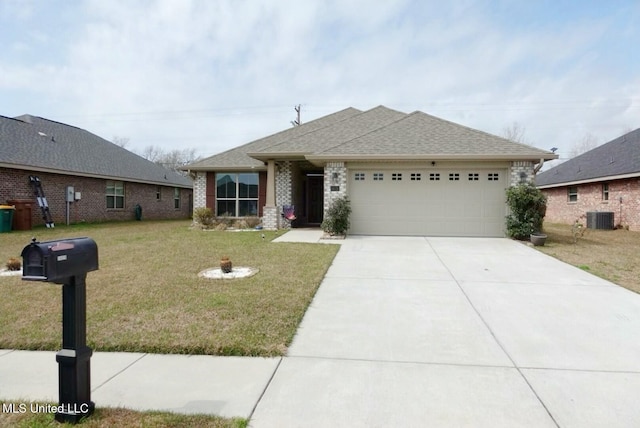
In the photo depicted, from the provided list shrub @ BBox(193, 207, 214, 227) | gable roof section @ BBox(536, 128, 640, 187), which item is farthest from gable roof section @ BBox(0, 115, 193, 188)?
gable roof section @ BBox(536, 128, 640, 187)

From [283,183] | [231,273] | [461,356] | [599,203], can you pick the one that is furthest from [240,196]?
[599,203]

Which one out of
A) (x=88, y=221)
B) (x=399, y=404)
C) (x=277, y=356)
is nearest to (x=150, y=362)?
(x=277, y=356)

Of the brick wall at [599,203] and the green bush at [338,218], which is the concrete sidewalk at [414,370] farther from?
the brick wall at [599,203]

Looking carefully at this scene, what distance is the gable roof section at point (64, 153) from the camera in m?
14.8

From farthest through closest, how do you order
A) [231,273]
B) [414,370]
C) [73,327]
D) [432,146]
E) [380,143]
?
[380,143], [432,146], [231,273], [414,370], [73,327]

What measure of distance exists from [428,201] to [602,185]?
11.7 m

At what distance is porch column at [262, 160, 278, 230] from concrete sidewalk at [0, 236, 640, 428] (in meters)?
9.39

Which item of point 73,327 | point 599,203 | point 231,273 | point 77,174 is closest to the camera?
point 73,327

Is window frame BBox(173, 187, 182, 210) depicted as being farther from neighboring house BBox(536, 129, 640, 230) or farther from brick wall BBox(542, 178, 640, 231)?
neighboring house BBox(536, 129, 640, 230)

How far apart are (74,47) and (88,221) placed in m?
9.39

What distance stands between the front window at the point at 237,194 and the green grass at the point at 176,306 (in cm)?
787

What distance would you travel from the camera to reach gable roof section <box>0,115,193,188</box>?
1483 cm

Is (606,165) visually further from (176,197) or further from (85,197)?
(85,197)

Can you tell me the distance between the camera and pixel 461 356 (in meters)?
3.39
